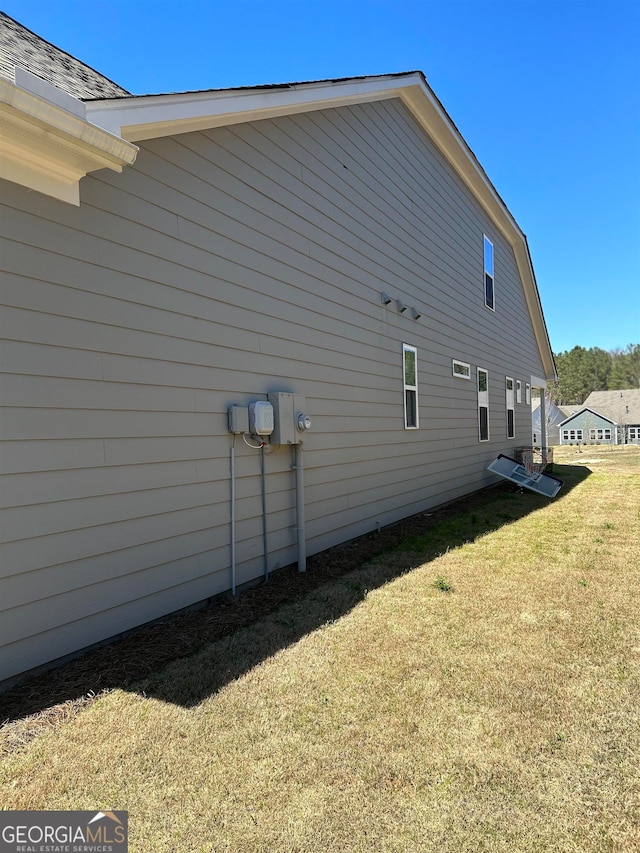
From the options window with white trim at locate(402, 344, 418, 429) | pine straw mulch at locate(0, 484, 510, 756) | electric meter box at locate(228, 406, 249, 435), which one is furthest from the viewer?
window with white trim at locate(402, 344, 418, 429)

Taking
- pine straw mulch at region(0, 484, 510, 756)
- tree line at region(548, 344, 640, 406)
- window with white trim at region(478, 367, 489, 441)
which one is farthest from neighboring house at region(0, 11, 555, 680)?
tree line at region(548, 344, 640, 406)

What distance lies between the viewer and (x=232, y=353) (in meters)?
3.99

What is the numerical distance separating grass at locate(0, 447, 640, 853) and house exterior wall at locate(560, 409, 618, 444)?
1748 inches

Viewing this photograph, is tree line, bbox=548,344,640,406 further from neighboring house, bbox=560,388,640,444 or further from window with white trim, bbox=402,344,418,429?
window with white trim, bbox=402,344,418,429

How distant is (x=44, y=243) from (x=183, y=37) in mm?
4427

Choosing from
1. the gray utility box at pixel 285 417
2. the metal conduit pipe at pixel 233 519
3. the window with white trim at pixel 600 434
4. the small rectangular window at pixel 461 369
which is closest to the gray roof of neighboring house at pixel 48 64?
the gray utility box at pixel 285 417

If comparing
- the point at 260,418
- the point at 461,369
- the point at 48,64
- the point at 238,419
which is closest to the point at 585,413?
the point at 461,369

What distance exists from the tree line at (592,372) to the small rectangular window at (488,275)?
4938 centimetres

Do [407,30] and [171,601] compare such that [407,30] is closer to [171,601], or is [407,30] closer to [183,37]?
[183,37]

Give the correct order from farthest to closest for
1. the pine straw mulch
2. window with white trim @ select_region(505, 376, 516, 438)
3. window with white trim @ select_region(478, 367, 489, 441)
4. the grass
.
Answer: window with white trim @ select_region(505, 376, 516, 438), window with white trim @ select_region(478, 367, 489, 441), the pine straw mulch, the grass

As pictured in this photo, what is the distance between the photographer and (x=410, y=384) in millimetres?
7262

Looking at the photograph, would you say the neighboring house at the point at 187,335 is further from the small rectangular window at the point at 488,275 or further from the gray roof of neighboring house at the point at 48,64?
the small rectangular window at the point at 488,275

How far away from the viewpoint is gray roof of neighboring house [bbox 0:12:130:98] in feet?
9.22

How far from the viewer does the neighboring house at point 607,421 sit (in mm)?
41031
